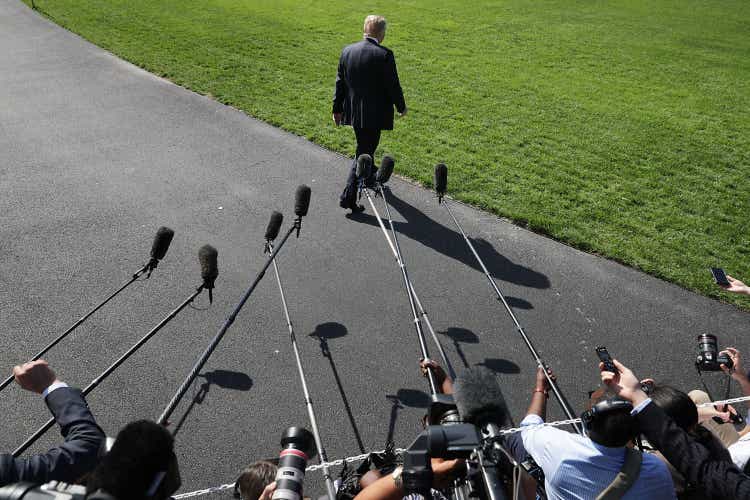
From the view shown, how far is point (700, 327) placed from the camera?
7.09m

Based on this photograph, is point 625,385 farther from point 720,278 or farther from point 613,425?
point 720,278

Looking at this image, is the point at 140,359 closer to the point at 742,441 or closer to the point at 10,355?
the point at 10,355

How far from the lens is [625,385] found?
3703 mm

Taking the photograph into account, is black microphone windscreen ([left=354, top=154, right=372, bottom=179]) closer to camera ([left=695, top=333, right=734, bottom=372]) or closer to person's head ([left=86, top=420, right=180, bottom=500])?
camera ([left=695, top=333, right=734, bottom=372])

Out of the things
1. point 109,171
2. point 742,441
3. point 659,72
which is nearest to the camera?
point 742,441

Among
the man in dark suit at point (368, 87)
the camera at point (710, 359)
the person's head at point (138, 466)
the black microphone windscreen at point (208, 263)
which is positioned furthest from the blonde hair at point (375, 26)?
the person's head at point (138, 466)

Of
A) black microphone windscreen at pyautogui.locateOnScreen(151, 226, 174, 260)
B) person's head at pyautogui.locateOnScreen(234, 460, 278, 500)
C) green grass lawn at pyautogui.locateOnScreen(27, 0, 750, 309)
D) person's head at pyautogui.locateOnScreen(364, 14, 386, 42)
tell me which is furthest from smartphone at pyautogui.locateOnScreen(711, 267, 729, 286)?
person's head at pyautogui.locateOnScreen(364, 14, 386, 42)

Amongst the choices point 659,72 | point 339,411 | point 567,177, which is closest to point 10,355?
point 339,411

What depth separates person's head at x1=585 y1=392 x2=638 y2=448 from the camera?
119 inches

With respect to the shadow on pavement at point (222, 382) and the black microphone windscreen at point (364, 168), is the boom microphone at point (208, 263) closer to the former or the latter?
the shadow on pavement at point (222, 382)

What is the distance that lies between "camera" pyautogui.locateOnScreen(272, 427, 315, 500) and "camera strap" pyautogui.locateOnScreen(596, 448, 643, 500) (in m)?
1.51

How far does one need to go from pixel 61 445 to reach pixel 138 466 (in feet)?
3.82

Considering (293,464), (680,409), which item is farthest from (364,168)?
(293,464)

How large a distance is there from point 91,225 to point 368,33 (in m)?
4.62
